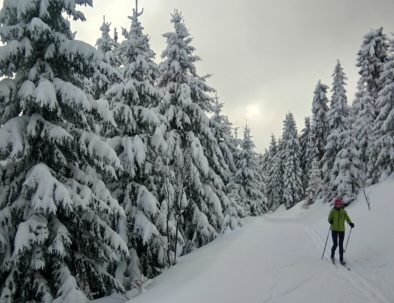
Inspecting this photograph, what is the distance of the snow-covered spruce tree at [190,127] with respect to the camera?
20.7 m

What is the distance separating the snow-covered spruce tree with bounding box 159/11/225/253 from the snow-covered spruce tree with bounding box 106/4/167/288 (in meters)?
3.25

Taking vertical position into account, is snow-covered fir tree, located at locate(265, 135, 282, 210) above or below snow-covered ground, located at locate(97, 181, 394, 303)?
above

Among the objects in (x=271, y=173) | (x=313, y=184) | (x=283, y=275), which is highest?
(x=271, y=173)

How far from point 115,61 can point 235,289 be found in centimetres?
1757

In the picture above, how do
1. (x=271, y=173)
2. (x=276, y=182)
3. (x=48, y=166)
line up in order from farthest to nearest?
(x=271, y=173), (x=276, y=182), (x=48, y=166)

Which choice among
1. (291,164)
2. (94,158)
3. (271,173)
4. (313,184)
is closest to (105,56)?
(94,158)

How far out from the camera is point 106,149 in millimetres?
11188

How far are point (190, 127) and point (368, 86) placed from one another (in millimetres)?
23829

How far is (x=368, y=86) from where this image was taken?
37.9m

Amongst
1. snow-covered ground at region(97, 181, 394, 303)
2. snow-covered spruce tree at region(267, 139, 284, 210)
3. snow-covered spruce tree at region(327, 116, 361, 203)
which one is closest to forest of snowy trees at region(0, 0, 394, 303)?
snow-covered ground at region(97, 181, 394, 303)

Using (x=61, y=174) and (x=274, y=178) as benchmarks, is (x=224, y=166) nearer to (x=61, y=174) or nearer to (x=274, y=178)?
(x=61, y=174)

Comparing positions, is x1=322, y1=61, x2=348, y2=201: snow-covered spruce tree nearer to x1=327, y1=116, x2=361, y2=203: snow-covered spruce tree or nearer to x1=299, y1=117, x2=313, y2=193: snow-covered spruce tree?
x1=327, y1=116, x2=361, y2=203: snow-covered spruce tree

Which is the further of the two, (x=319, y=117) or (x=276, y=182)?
(x=276, y=182)

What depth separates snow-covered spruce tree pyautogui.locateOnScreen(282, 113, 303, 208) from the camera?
6750cm
